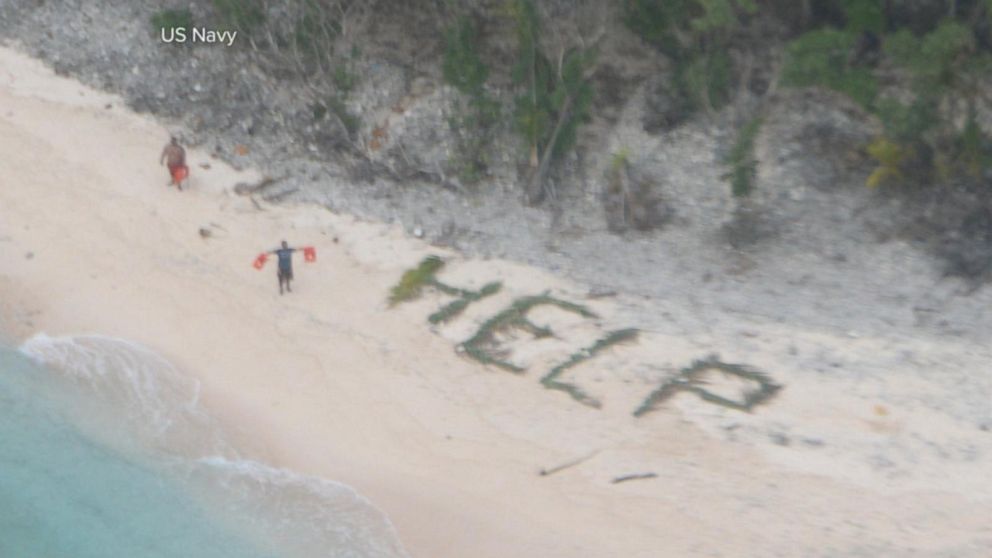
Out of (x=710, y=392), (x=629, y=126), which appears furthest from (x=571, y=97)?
(x=710, y=392)

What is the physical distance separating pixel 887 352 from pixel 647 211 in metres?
5.31

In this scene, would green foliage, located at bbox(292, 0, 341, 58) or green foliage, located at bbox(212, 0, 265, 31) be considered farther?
green foliage, located at bbox(212, 0, 265, 31)

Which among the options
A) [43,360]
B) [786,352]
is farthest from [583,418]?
[43,360]

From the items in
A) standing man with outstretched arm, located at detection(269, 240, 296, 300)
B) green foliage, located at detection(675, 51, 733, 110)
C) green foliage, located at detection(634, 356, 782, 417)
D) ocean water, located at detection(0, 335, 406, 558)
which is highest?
green foliage, located at detection(675, 51, 733, 110)

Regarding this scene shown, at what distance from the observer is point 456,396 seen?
51.5 ft

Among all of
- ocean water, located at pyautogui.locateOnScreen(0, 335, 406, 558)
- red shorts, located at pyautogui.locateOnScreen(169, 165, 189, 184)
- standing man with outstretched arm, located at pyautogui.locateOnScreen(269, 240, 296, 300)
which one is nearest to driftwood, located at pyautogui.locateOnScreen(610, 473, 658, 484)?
ocean water, located at pyautogui.locateOnScreen(0, 335, 406, 558)

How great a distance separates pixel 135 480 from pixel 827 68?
1123 centimetres

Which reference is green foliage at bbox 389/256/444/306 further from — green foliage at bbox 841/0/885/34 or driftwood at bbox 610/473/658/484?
green foliage at bbox 841/0/885/34

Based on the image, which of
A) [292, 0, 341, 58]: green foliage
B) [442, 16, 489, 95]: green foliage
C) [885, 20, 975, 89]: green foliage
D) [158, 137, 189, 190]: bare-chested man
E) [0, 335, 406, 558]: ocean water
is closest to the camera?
[0, 335, 406, 558]: ocean water

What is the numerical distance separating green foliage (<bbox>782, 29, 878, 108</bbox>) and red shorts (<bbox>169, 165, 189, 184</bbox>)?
375 inches

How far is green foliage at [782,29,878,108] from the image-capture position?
18.1 m

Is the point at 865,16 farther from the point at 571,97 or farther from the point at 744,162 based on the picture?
the point at 571,97

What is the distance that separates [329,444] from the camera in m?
15.0

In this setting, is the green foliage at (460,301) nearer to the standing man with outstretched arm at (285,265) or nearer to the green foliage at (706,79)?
the standing man with outstretched arm at (285,265)
